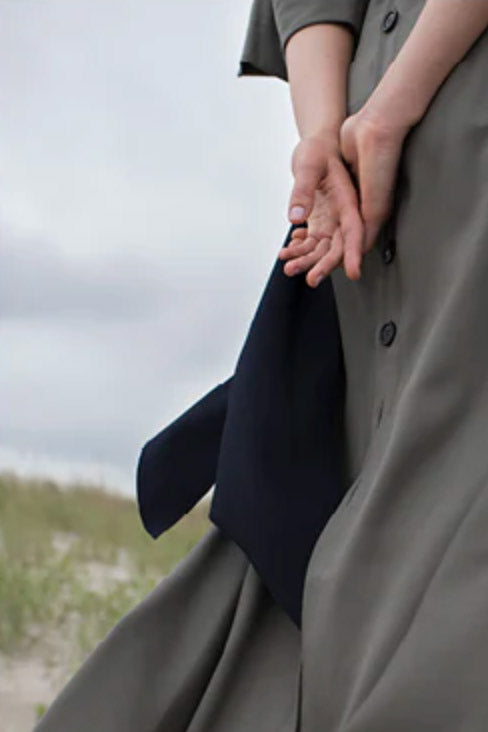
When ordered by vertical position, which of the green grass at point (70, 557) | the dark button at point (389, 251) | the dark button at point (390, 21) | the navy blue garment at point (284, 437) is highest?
the dark button at point (390, 21)

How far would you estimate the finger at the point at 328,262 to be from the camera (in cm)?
122

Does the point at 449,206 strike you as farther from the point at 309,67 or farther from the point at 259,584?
the point at 259,584

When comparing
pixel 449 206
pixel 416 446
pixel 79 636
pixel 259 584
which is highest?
pixel 449 206

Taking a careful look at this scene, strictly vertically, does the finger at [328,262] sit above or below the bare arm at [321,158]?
below

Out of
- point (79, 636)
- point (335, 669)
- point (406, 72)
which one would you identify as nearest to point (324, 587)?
point (335, 669)

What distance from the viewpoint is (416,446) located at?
114 centimetres

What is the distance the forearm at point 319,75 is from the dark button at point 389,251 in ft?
0.44

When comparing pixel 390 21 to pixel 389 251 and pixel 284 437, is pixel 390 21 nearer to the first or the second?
pixel 389 251

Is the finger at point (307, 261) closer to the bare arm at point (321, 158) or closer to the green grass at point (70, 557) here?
the bare arm at point (321, 158)

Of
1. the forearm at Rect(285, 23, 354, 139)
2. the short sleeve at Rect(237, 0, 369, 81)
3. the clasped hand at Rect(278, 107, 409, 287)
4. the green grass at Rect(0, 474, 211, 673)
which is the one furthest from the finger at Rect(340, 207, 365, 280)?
the green grass at Rect(0, 474, 211, 673)

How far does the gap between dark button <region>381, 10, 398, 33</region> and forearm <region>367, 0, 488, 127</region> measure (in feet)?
0.28

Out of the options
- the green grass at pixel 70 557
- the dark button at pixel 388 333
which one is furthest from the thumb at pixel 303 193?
the green grass at pixel 70 557

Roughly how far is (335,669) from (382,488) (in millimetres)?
151

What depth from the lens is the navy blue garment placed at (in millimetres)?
1277
